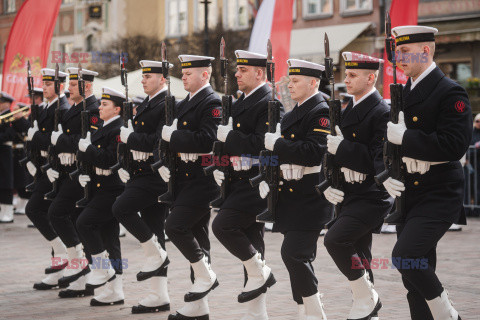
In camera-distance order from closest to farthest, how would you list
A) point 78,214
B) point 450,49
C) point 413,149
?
point 413,149
point 78,214
point 450,49

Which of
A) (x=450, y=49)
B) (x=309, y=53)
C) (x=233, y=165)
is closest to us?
(x=233, y=165)

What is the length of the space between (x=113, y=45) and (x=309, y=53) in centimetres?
1069

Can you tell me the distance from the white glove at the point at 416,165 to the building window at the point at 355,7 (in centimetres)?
2648

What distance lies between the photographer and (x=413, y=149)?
6.12 m

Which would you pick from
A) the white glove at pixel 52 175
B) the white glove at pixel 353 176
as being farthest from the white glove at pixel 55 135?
the white glove at pixel 353 176

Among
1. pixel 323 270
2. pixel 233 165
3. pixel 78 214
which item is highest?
pixel 233 165

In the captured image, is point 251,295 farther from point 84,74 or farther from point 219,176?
point 84,74

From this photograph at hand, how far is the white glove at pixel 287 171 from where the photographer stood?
23.5ft

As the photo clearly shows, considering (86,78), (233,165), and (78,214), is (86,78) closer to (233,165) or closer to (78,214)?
(78,214)

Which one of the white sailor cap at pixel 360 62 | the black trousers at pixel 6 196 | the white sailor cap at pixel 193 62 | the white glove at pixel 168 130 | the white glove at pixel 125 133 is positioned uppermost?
the white sailor cap at pixel 360 62

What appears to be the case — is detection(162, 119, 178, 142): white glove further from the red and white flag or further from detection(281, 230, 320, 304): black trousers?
the red and white flag

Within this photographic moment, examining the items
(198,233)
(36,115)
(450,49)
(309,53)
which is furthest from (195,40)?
(198,233)

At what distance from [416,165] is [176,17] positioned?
125ft

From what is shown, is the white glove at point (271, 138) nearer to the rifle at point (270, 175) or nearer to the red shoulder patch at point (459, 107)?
the rifle at point (270, 175)
